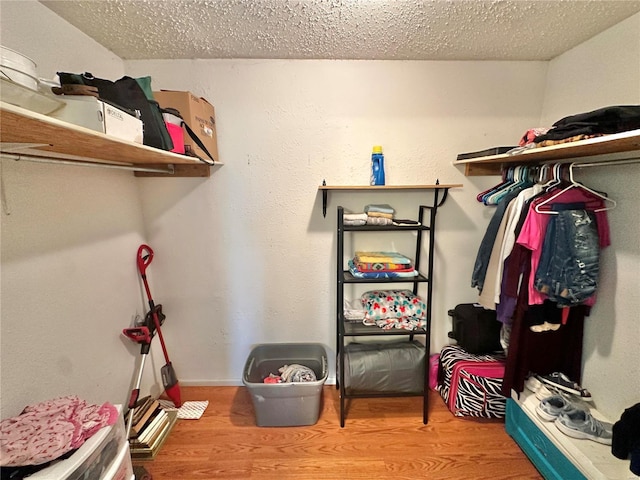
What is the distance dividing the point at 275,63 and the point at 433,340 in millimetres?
2160

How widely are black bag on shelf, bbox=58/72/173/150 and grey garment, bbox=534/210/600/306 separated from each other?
1854 millimetres

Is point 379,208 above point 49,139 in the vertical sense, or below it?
below

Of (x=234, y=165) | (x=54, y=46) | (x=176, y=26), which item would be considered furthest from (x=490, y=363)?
(x=54, y=46)

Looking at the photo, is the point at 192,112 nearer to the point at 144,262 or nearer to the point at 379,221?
the point at 144,262

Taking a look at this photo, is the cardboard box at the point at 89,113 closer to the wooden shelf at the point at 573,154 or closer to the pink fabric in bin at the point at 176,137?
the pink fabric in bin at the point at 176,137

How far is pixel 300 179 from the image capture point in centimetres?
180

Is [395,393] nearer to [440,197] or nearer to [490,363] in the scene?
[490,363]

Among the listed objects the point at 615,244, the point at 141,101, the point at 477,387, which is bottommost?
the point at 477,387

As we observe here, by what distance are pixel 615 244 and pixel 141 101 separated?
2.27 meters

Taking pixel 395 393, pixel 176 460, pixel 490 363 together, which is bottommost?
pixel 176 460

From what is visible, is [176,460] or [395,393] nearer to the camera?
[176,460]

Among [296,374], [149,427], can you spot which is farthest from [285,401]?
[149,427]

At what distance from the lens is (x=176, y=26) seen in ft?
4.49

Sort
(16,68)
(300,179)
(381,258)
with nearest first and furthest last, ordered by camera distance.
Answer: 1. (16,68)
2. (381,258)
3. (300,179)
